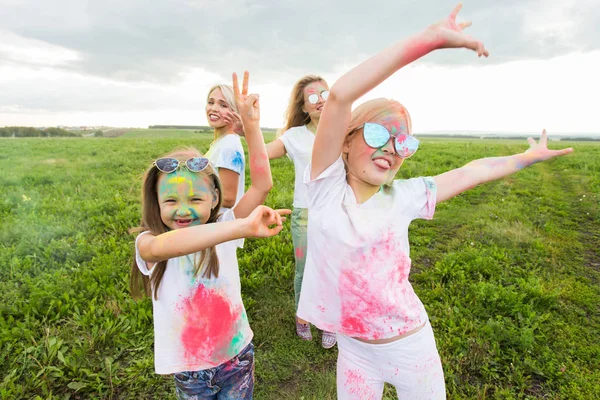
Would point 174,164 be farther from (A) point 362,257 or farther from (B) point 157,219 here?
(A) point 362,257

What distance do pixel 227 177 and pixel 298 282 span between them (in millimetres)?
1439

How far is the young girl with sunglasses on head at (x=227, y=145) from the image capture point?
2766 millimetres

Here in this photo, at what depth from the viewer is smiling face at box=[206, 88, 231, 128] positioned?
314 centimetres

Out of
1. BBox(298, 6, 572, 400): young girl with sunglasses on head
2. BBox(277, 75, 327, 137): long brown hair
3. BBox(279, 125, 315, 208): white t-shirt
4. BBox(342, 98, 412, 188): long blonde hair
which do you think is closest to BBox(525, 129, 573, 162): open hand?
BBox(298, 6, 572, 400): young girl with sunglasses on head

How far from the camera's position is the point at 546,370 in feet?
10.8

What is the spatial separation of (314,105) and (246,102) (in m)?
1.49

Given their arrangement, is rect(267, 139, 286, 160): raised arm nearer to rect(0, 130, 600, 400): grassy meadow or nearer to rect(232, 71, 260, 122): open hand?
rect(0, 130, 600, 400): grassy meadow

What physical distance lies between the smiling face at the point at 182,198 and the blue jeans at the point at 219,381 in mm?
808

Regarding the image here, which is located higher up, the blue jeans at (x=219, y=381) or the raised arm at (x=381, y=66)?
the raised arm at (x=381, y=66)

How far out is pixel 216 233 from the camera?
1591 millimetres

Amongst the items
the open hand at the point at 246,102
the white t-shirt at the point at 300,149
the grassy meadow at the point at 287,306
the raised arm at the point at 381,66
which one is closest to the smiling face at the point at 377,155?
the raised arm at the point at 381,66

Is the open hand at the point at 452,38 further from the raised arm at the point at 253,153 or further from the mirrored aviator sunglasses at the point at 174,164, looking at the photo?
the mirrored aviator sunglasses at the point at 174,164

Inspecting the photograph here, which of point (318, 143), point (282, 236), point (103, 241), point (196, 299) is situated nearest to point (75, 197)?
point (103, 241)

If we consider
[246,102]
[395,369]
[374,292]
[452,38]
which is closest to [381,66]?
[452,38]
